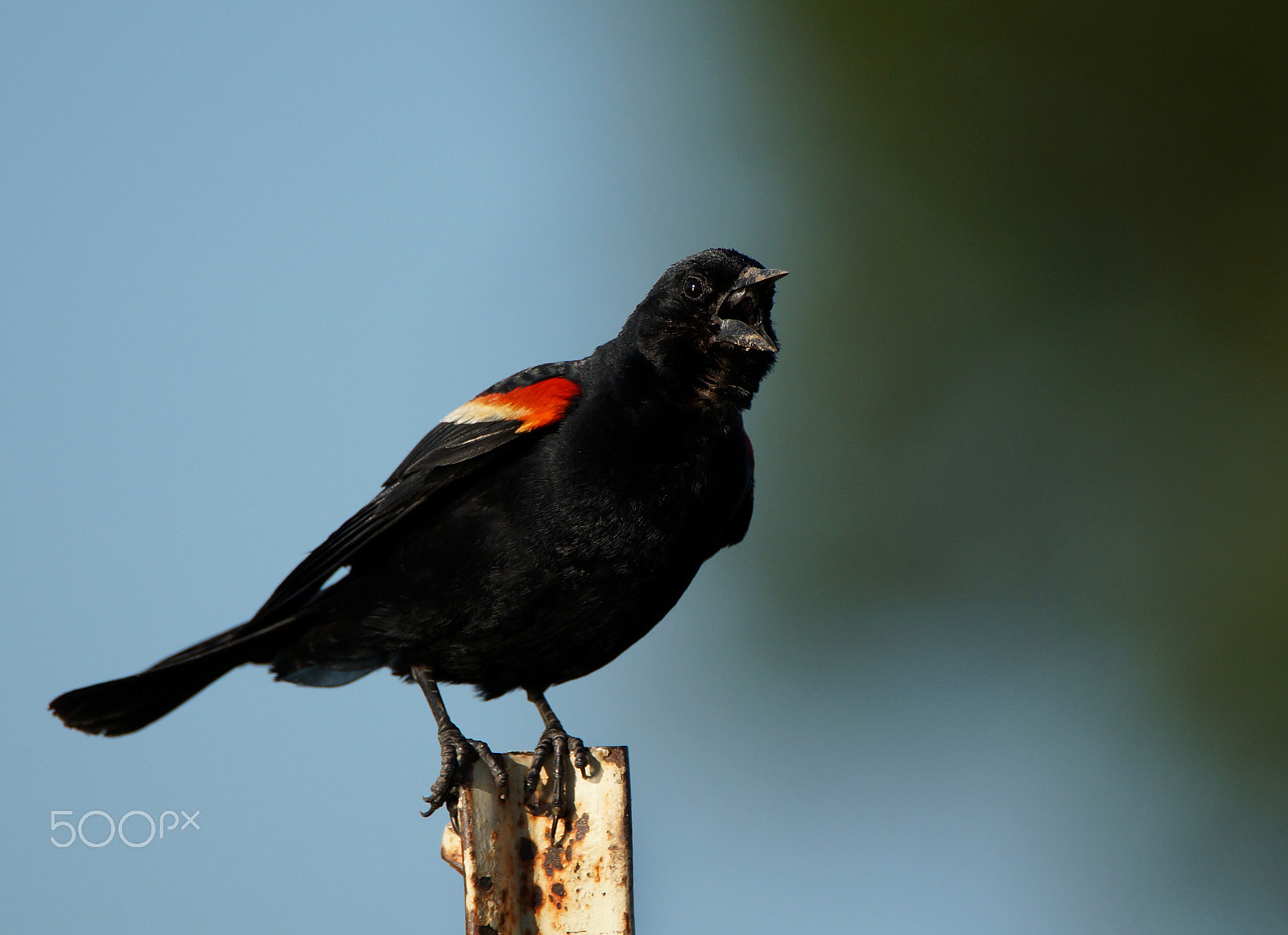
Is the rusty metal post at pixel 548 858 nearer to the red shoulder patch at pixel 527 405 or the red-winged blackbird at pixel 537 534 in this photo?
the red-winged blackbird at pixel 537 534

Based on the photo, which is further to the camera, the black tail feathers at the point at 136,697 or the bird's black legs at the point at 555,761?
the black tail feathers at the point at 136,697

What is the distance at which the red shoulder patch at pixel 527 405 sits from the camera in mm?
4289

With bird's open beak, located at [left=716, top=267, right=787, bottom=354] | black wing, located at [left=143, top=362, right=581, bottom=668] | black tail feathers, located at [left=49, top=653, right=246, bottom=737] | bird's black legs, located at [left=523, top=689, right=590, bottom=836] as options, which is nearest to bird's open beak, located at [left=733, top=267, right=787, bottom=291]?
bird's open beak, located at [left=716, top=267, right=787, bottom=354]

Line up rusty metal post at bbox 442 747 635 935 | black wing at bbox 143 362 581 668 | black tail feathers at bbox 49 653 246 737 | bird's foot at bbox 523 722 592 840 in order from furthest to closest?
black tail feathers at bbox 49 653 246 737, black wing at bbox 143 362 581 668, bird's foot at bbox 523 722 592 840, rusty metal post at bbox 442 747 635 935

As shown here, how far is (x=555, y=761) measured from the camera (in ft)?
11.4

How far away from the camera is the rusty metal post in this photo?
281 centimetres

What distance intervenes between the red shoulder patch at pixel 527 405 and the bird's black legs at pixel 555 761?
43.7 inches

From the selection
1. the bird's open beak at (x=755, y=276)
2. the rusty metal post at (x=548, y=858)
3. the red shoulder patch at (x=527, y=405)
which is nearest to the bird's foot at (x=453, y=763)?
the rusty metal post at (x=548, y=858)

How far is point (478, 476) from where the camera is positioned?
429 centimetres

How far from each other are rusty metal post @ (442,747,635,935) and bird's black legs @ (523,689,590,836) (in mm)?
26

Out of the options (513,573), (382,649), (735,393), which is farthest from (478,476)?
(735,393)

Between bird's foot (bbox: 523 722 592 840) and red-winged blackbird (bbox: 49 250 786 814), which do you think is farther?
red-winged blackbird (bbox: 49 250 786 814)

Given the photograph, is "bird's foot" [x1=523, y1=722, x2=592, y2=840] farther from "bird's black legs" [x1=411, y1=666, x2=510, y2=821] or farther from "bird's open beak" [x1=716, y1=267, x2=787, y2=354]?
"bird's open beak" [x1=716, y1=267, x2=787, y2=354]

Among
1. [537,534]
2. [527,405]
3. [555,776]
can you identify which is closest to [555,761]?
[555,776]
